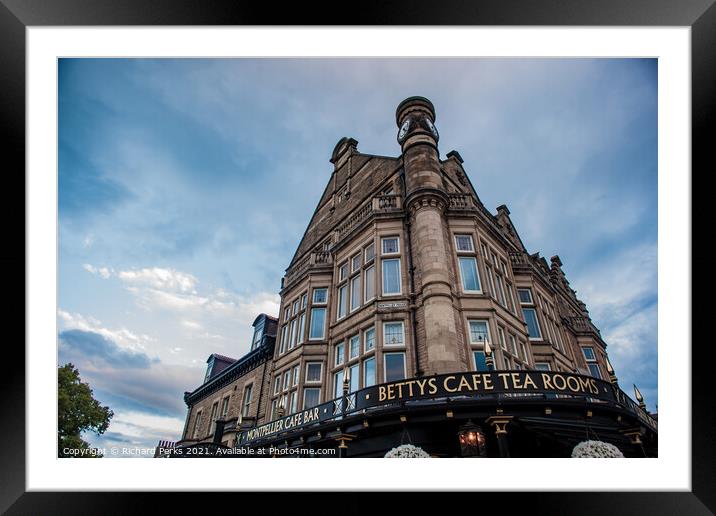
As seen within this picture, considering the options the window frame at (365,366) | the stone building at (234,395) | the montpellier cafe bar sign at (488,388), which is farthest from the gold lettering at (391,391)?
the stone building at (234,395)

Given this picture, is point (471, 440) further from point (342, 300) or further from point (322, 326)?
point (322, 326)

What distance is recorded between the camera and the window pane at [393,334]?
42.6 feet

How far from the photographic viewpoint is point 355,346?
562 inches

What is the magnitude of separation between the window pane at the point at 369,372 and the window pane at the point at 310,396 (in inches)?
119

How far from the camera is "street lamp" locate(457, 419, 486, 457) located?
8938 mm

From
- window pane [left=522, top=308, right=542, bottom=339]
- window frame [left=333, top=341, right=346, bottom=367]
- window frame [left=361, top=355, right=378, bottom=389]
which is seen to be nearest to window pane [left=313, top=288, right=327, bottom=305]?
window frame [left=333, top=341, right=346, bottom=367]

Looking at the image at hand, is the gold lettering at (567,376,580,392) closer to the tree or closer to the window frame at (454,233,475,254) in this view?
the window frame at (454,233,475,254)

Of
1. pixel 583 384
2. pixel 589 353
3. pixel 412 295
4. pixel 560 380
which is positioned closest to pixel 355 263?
pixel 412 295

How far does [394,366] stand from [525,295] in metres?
9.18
